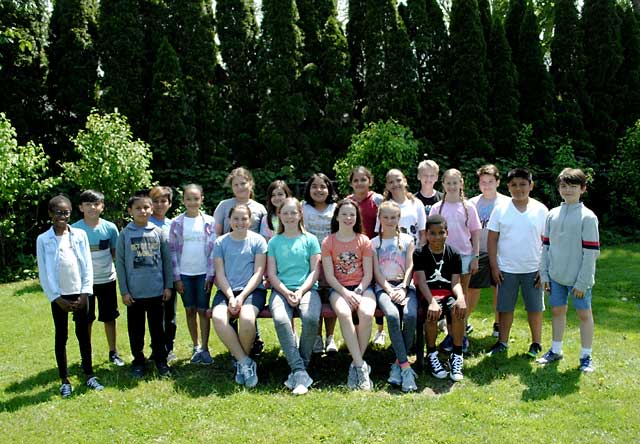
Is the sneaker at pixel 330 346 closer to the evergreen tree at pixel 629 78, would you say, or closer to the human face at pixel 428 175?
the human face at pixel 428 175

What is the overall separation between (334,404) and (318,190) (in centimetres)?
197

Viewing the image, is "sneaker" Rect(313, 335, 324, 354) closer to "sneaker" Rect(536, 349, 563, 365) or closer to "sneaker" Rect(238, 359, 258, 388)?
"sneaker" Rect(238, 359, 258, 388)

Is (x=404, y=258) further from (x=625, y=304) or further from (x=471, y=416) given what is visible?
(x=625, y=304)

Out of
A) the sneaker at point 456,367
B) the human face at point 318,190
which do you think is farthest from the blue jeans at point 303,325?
the sneaker at point 456,367

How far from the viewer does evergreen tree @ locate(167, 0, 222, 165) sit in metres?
10.8

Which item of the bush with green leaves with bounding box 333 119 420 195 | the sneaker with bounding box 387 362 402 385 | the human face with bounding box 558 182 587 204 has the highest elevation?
the bush with green leaves with bounding box 333 119 420 195

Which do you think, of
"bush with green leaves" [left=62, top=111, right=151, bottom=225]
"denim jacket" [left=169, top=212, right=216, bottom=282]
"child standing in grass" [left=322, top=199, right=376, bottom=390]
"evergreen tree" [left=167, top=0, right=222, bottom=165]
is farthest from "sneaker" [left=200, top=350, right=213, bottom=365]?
"evergreen tree" [left=167, top=0, right=222, bottom=165]

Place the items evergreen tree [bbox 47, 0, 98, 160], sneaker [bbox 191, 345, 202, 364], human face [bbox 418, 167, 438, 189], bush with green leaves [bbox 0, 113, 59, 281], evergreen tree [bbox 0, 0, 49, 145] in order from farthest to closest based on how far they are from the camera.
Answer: evergreen tree [bbox 47, 0, 98, 160]
evergreen tree [bbox 0, 0, 49, 145]
bush with green leaves [bbox 0, 113, 59, 281]
human face [bbox 418, 167, 438, 189]
sneaker [bbox 191, 345, 202, 364]

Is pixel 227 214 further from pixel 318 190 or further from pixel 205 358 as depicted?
pixel 205 358

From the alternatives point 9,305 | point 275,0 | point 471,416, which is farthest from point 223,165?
point 471,416

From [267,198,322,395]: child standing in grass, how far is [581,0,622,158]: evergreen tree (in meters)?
9.96

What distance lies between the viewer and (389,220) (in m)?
4.75

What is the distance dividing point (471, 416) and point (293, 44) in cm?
891

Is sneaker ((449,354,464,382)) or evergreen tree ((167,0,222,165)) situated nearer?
sneaker ((449,354,464,382))
